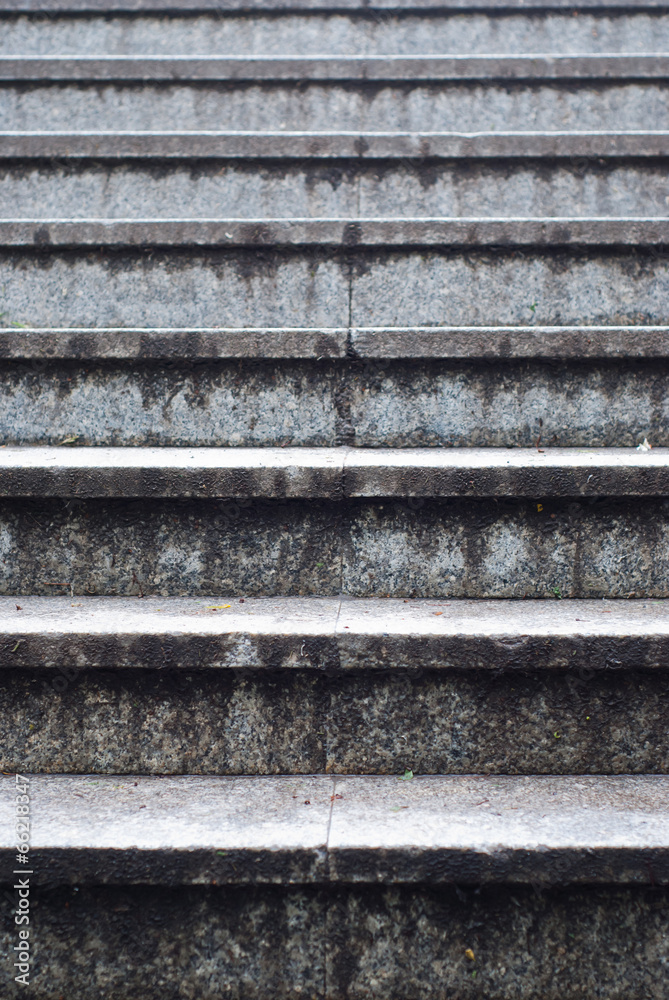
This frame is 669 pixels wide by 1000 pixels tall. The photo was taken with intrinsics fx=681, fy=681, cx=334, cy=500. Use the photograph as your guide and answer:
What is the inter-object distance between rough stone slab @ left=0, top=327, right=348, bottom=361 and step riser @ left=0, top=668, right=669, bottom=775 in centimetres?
114

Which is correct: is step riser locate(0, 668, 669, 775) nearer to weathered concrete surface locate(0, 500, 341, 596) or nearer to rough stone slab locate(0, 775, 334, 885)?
rough stone slab locate(0, 775, 334, 885)

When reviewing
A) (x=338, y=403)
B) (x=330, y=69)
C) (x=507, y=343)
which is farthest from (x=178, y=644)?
(x=330, y=69)

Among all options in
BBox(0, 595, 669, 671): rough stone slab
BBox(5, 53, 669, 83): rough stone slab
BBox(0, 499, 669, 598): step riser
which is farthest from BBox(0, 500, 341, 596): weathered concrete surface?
BBox(5, 53, 669, 83): rough stone slab

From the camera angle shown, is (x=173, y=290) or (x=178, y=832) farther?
(x=173, y=290)

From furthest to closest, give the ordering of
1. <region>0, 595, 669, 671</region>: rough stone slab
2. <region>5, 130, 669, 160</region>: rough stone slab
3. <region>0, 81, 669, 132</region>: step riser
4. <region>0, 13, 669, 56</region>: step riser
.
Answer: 1. <region>0, 13, 669, 56</region>: step riser
2. <region>0, 81, 669, 132</region>: step riser
3. <region>5, 130, 669, 160</region>: rough stone slab
4. <region>0, 595, 669, 671</region>: rough stone slab

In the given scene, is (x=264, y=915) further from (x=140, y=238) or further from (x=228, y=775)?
(x=140, y=238)

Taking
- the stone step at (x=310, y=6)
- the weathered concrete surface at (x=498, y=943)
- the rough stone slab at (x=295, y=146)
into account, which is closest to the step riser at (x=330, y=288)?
the rough stone slab at (x=295, y=146)

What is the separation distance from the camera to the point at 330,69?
4148 mm

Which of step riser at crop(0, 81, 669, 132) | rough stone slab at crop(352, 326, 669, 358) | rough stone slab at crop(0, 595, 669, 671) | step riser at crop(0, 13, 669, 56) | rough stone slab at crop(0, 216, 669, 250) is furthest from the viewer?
step riser at crop(0, 13, 669, 56)

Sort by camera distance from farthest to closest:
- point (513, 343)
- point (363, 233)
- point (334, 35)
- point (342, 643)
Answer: point (334, 35), point (363, 233), point (513, 343), point (342, 643)

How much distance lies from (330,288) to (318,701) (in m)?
1.83

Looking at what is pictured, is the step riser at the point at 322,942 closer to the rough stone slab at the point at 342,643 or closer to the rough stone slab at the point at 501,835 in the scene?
the rough stone slab at the point at 501,835

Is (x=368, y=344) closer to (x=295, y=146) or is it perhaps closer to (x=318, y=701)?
(x=318, y=701)

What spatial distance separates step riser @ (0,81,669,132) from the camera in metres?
4.06
